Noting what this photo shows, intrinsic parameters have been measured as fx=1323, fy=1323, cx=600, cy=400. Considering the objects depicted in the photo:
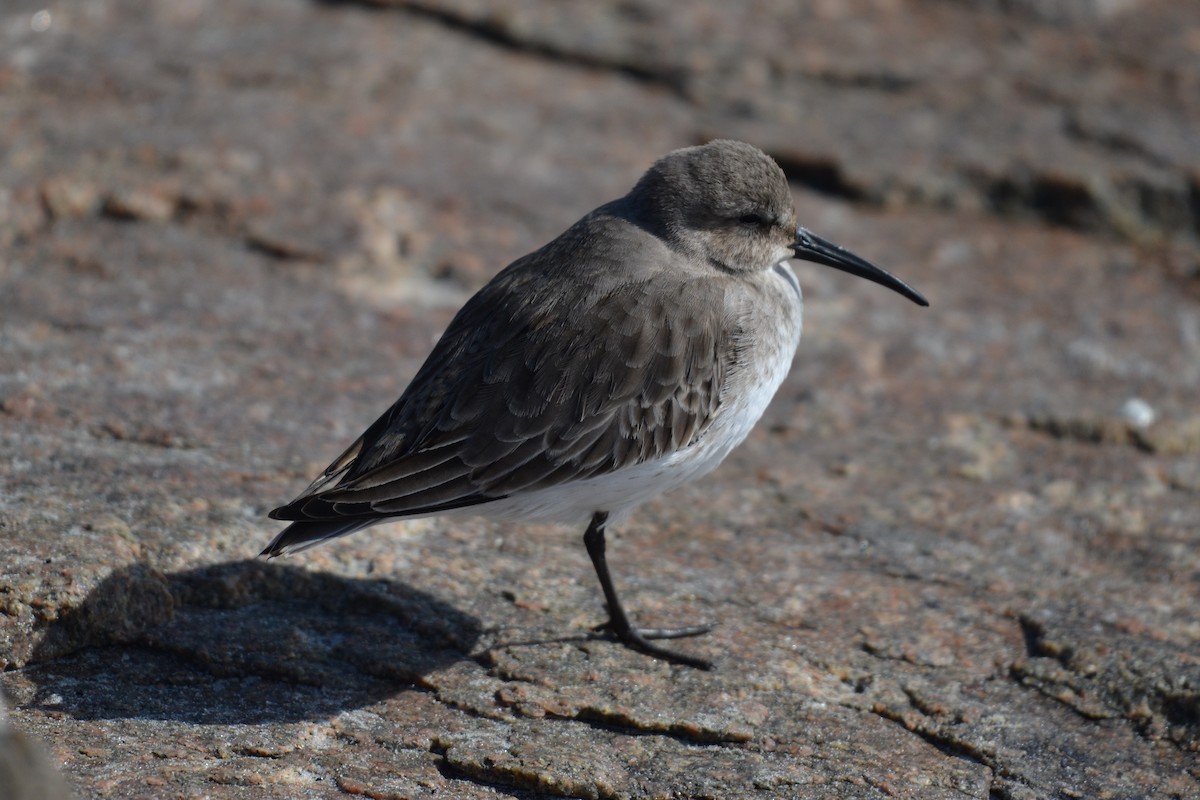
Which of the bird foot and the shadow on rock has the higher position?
the bird foot

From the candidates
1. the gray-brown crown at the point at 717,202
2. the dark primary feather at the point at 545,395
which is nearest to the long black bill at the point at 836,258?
the gray-brown crown at the point at 717,202

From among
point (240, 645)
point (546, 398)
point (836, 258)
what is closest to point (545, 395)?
point (546, 398)

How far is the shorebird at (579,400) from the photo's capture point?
475cm

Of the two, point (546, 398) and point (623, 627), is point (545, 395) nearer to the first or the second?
point (546, 398)

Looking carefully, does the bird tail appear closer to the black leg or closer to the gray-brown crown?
the black leg

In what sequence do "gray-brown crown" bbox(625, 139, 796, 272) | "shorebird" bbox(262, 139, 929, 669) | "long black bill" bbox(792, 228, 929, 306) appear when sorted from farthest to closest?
"long black bill" bbox(792, 228, 929, 306) < "gray-brown crown" bbox(625, 139, 796, 272) < "shorebird" bbox(262, 139, 929, 669)

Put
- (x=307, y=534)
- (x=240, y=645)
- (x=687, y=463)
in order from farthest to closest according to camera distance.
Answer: (x=687, y=463)
(x=240, y=645)
(x=307, y=534)

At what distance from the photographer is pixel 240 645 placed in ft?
15.5

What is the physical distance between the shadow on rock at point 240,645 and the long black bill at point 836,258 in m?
2.25

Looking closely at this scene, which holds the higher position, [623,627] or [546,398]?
[546,398]

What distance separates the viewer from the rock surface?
4520 millimetres

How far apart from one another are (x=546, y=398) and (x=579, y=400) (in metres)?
0.12

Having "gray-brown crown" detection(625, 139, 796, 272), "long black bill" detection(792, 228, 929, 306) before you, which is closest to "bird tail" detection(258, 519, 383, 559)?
"gray-brown crown" detection(625, 139, 796, 272)

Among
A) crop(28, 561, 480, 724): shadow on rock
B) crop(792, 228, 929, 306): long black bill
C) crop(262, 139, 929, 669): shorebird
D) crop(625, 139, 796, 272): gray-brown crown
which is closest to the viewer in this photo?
crop(28, 561, 480, 724): shadow on rock
